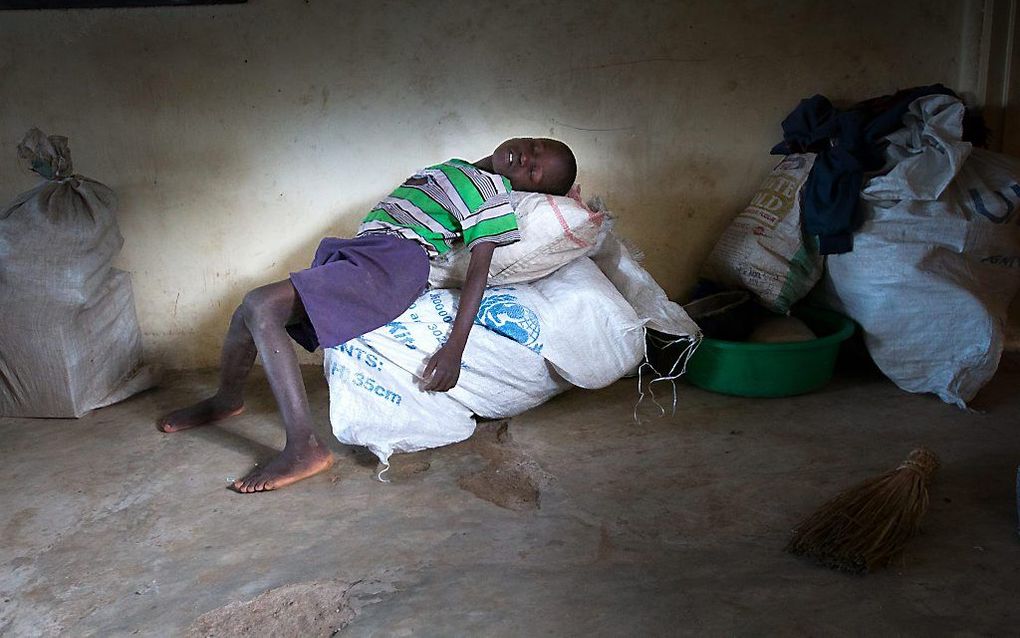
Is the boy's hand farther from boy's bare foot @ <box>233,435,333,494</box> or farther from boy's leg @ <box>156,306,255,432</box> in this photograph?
Result: boy's leg @ <box>156,306,255,432</box>

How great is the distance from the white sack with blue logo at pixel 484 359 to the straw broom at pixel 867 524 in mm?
813

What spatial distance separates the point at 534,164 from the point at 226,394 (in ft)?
3.93

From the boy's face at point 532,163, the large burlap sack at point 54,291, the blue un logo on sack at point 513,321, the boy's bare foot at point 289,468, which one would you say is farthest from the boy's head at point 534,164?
the large burlap sack at point 54,291

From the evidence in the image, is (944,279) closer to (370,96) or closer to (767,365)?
(767,365)

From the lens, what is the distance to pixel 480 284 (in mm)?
2223

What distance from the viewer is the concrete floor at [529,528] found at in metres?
1.49

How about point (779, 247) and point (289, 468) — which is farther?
point (779, 247)

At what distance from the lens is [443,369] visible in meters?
2.17

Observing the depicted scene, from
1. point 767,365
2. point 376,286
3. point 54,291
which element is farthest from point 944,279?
point 54,291

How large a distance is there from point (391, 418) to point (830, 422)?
4.21 feet

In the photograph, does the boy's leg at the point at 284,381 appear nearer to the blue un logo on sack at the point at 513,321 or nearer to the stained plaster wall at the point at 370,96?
the blue un logo on sack at the point at 513,321

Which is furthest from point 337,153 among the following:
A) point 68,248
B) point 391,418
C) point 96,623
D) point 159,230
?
point 96,623

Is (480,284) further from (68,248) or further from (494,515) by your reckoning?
(68,248)

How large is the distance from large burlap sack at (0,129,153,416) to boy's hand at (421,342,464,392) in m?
1.21
